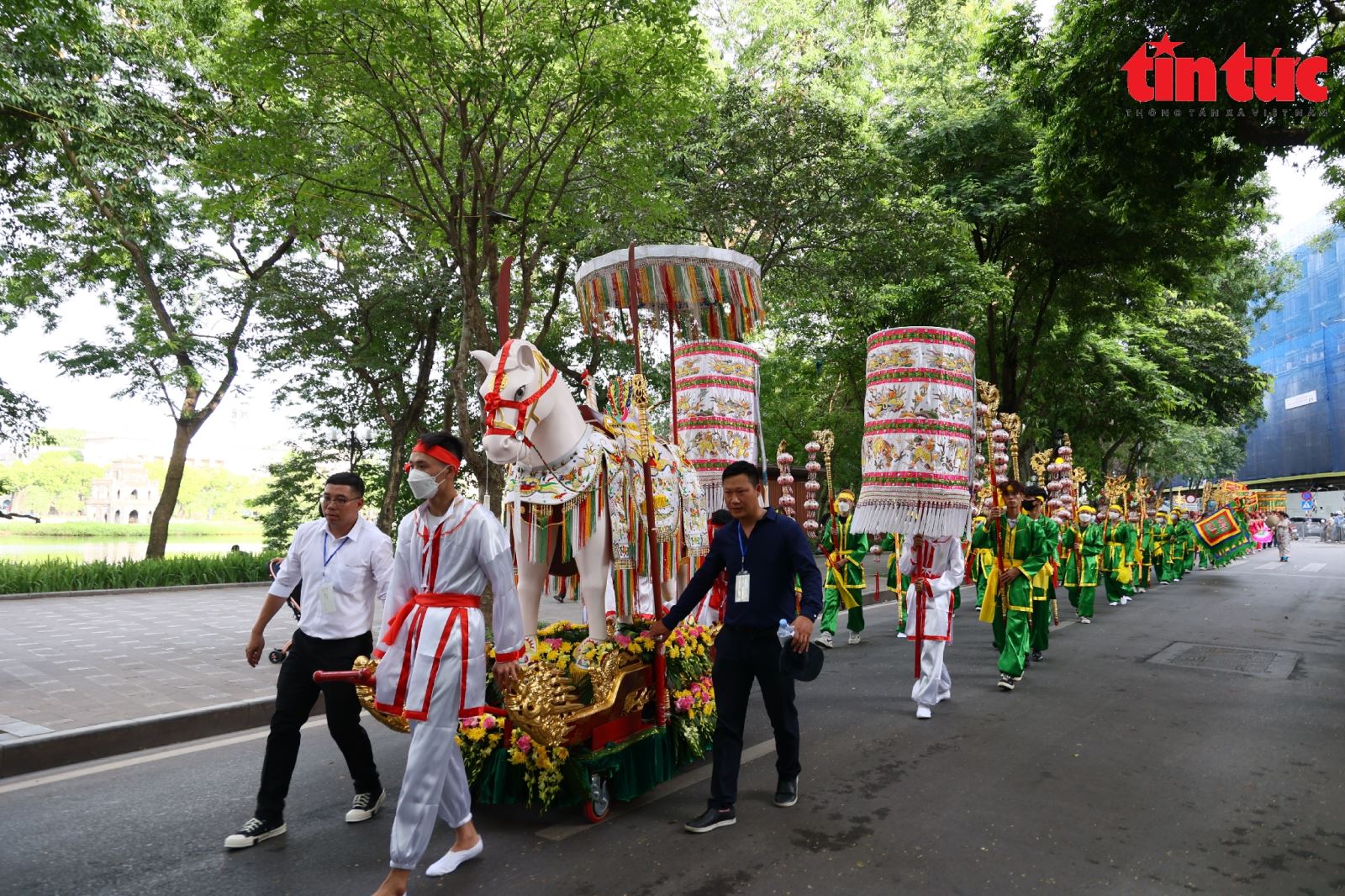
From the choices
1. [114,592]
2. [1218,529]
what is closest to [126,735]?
[114,592]

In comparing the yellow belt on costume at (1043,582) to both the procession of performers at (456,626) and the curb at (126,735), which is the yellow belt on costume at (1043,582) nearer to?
the procession of performers at (456,626)

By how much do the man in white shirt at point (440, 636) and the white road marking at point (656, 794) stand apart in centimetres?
39

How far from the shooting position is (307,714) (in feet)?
13.7

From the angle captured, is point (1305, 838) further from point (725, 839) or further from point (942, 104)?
point (942, 104)

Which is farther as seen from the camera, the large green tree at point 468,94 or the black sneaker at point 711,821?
the large green tree at point 468,94

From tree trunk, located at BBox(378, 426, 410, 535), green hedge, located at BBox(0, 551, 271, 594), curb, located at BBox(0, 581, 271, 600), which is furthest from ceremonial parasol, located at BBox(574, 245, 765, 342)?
tree trunk, located at BBox(378, 426, 410, 535)

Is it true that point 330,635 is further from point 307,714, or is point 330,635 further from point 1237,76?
point 1237,76

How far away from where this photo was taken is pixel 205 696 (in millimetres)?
6645

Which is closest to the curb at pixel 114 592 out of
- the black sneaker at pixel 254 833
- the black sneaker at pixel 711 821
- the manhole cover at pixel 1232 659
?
the black sneaker at pixel 254 833

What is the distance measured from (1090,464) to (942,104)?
42.7 ft

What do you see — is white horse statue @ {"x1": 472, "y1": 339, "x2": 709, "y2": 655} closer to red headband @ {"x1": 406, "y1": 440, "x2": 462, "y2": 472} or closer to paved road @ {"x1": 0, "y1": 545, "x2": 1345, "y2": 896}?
red headband @ {"x1": 406, "y1": 440, "x2": 462, "y2": 472}

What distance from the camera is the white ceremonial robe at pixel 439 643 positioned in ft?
11.2

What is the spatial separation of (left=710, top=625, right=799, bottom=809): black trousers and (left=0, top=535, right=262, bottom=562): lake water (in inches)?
689

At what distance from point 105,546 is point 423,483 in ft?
81.1
